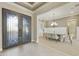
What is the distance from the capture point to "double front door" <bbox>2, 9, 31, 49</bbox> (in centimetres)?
422

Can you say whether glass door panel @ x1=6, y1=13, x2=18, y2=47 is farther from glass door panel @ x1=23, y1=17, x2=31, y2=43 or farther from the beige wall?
the beige wall

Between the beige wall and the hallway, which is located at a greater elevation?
the beige wall

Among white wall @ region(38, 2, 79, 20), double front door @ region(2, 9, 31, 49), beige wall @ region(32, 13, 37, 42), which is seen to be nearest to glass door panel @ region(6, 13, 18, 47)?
double front door @ region(2, 9, 31, 49)

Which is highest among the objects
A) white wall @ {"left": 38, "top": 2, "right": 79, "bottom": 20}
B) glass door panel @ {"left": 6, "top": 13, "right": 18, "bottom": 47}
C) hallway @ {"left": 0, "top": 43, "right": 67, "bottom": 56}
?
white wall @ {"left": 38, "top": 2, "right": 79, "bottom": 20}

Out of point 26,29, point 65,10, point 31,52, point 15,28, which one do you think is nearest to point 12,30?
point 15,28

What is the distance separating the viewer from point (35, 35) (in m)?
6.42

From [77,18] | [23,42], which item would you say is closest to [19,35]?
[23,42]

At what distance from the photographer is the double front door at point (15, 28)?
422cm

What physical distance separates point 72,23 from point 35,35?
458cm

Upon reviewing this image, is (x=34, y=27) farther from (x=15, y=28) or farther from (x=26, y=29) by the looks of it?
(x=15, y=28)

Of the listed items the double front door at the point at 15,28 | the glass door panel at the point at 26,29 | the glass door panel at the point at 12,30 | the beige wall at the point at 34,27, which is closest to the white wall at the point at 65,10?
the beige wall at the point at 34,27

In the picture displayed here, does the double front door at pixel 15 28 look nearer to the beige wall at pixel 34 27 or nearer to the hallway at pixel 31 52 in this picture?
the beige wall at pixel 34 27

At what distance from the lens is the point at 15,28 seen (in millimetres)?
4957

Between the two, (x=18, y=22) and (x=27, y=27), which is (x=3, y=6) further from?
(x=27, y=27)
